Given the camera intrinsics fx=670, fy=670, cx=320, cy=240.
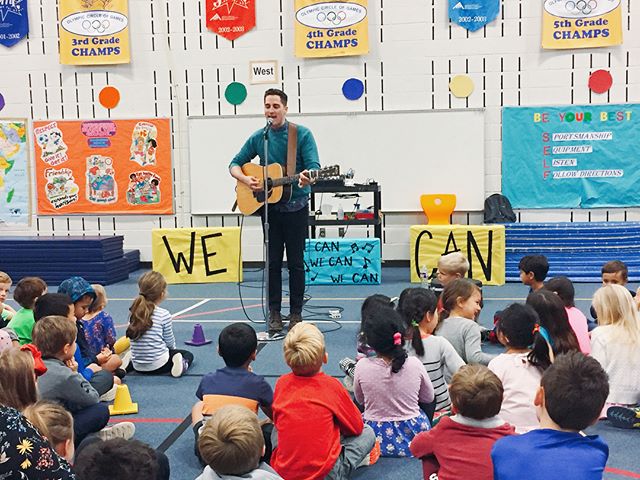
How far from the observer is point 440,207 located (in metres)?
9.13

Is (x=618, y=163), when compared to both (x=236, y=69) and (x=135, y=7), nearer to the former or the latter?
(x=236, y=69)

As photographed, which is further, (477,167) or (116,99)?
(116,99)

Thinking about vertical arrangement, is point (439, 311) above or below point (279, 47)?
below

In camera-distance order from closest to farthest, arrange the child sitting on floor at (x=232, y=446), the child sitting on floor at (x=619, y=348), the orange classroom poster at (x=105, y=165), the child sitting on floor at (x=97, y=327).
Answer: the child sitting on floor at (x=232, y=446) → the child sitting on floor at (x=619, y=348) → the child sitting on floor at (x=97, y=327) → the orange classroom poster at (x=105, y=165)

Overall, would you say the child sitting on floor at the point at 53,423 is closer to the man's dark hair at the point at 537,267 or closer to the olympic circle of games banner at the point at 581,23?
the man's dark hair at the point at 537,267

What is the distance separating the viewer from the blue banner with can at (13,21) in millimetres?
9867

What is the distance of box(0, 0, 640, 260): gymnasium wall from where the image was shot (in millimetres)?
9000

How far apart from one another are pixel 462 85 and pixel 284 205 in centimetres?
486

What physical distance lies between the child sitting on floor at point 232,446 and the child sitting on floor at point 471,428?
62 cm

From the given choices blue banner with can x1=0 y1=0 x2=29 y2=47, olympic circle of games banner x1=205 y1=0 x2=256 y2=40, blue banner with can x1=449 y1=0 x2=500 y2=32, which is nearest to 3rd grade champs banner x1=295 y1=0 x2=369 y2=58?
olympic circle of games banner x1=205 y1=0 x2=256 y2=40

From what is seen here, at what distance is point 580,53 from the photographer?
29.2 ft

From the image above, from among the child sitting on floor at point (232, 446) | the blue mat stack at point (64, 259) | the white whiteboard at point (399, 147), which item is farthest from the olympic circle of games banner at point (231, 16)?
the child sitting on floor at point (232, 446)

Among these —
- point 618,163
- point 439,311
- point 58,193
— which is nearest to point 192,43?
point 58,193

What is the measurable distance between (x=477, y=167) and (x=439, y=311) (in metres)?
5.53
